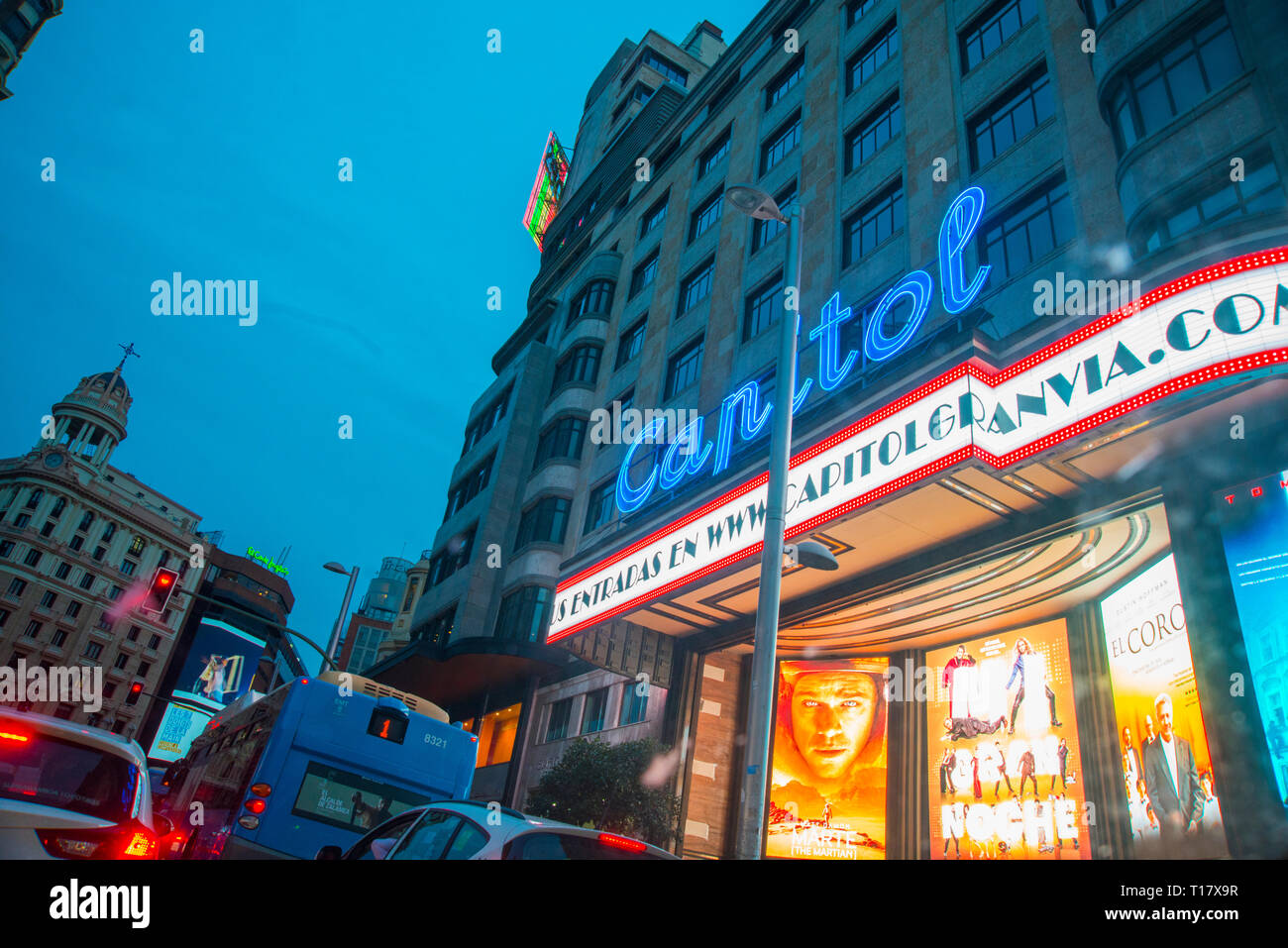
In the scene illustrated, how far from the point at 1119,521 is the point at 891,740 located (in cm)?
769

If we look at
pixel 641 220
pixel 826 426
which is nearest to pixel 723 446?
pixel 826 426

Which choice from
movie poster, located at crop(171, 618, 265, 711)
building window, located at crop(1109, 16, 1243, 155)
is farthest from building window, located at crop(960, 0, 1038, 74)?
movie poster, located at crop(171, 618, 265, 711)

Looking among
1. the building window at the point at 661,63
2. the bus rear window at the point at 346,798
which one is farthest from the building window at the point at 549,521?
the building window at the point at 661,63

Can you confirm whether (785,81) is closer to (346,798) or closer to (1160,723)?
(1160,723)

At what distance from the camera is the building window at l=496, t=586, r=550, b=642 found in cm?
2952

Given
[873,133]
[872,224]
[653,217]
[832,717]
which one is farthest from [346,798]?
[653,217]

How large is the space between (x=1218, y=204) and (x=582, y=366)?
1024 inches

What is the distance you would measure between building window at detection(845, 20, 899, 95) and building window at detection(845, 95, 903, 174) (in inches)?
67.3

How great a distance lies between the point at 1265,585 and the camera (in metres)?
8.74

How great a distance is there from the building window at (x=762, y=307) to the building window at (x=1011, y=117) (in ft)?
21.6

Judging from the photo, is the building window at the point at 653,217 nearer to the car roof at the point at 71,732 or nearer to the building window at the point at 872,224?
the building window at the point at 872,224

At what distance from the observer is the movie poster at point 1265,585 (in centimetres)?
829

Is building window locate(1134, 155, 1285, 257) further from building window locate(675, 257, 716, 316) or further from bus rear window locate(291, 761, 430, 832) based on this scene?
building window locate(675, 257, 716, 316)

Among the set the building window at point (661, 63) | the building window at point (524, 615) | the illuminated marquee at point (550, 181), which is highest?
the building window at point (661, 63)
